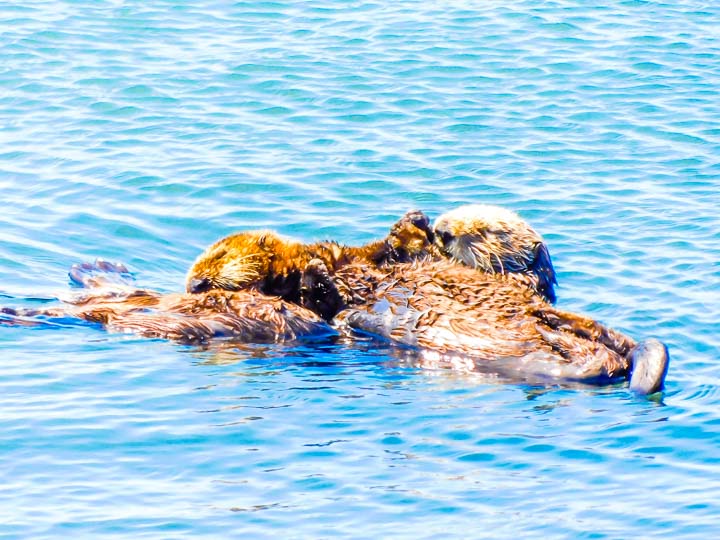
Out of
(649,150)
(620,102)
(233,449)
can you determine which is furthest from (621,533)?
(620,102)

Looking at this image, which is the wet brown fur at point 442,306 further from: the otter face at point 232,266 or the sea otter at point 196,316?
the sea otter at point 196,316

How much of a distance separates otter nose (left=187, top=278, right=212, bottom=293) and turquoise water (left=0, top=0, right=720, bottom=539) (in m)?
0.62

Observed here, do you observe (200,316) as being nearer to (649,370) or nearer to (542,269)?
(542,269)

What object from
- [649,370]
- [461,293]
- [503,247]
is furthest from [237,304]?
[649,370]

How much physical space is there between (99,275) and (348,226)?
2102mm

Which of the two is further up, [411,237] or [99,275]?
[411,237]

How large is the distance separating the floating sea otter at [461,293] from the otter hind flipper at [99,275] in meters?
0.80

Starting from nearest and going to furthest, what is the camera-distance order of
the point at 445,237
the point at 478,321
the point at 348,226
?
the point at 478,321, the point at 445,237, the point at 348,226

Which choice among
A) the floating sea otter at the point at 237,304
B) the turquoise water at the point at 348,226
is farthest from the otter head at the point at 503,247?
the turquoise water at the point at 348,226

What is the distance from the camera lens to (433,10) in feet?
49.4

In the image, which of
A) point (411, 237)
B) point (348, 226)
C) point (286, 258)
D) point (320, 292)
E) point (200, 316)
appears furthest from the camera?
point (348, 226)

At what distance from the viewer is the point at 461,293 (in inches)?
260

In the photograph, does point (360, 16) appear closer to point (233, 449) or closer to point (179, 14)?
point (179, 14)

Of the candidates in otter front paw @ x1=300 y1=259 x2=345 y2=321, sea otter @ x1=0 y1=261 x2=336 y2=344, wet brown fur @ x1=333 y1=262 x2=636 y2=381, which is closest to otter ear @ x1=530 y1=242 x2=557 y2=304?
wet brown fur @ x1=333 y1=262 x2=636 y2=381
